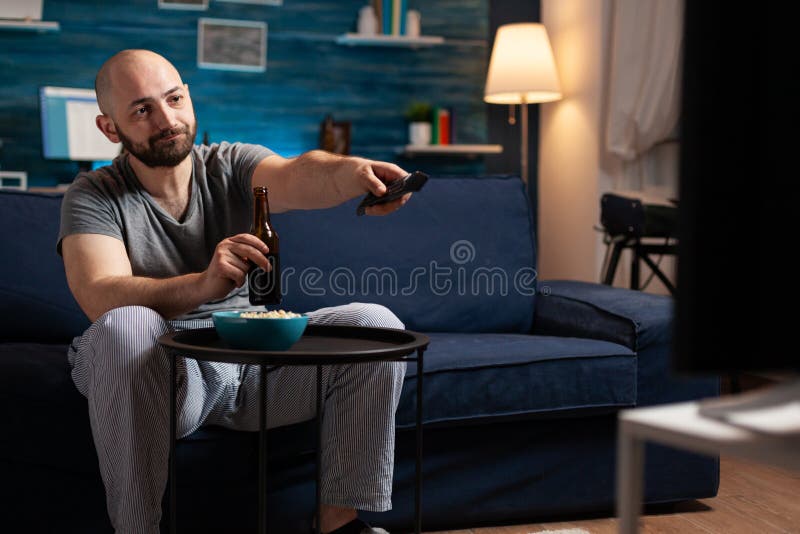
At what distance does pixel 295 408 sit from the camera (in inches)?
69.8

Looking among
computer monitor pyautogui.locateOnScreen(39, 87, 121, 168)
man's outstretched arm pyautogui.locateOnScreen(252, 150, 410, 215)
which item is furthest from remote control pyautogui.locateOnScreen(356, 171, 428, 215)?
computer monitor pyautogui.locateOnScreen(39, 87, 121, 168)

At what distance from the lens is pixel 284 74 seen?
4805 millimetres

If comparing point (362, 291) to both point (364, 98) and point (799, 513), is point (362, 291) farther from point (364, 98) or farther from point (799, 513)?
point (364, 98)

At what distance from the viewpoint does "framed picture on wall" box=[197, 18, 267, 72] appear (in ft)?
15.2

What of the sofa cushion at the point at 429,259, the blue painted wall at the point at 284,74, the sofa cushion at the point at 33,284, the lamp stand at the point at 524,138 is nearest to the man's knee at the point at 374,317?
the sofa cushion at the point at 429,259

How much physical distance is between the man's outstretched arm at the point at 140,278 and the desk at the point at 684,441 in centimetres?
93

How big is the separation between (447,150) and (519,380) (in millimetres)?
2885

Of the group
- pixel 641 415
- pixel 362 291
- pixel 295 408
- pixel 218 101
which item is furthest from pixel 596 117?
pixel 641 415

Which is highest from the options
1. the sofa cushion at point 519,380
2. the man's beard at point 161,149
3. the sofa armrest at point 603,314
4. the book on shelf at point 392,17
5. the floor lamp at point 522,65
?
the book on shelf at point 392,17

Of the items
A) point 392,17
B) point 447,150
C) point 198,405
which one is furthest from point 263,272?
point 392,17

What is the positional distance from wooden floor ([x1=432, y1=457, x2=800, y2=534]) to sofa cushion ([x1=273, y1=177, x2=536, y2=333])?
629 mm

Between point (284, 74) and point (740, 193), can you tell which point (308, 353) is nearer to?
point (740, 193)

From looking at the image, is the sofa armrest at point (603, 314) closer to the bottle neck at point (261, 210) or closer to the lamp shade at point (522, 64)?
the bottle neck at point (261, 210)

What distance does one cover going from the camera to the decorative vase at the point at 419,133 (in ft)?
15.8
